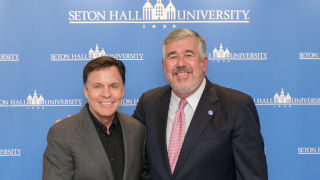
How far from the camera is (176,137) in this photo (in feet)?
6.95

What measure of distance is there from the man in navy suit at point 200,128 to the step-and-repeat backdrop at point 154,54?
101 centimetres

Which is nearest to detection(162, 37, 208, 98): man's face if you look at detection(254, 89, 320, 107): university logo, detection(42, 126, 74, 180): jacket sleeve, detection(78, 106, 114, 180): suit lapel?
detection(78, 106, 114, 180): suit lapel

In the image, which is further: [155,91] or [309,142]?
[309,142]

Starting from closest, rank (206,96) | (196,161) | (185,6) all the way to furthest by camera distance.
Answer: (196,161) → (206,96) → (185,6)

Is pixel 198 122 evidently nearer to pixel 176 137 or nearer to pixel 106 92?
pixel 176 137

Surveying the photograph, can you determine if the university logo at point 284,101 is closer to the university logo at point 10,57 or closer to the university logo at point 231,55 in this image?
the university logo at point 231,55

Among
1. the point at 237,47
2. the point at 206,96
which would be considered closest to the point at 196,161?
the point at 206,96

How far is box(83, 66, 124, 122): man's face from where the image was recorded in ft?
6.44

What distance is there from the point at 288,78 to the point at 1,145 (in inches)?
115

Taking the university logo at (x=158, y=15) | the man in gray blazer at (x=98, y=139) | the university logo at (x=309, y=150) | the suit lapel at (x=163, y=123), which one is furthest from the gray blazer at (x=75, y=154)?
the university logo at (x=309, y=150)

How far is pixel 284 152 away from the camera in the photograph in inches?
128

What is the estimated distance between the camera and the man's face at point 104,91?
6.44 feet

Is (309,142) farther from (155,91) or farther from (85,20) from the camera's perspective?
(85,20)

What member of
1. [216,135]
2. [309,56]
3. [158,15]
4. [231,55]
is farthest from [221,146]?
[309,56]
